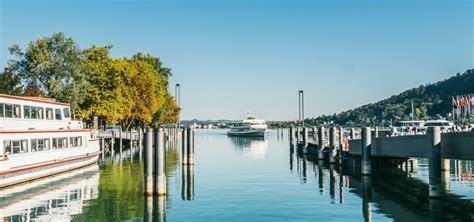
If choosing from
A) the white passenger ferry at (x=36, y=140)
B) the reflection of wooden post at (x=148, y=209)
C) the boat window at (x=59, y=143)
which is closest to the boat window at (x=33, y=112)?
the white passenger ferry at (x=36, y=140)

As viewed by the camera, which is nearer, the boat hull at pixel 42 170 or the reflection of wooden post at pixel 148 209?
the reflection of wooden post at pixel 148 209

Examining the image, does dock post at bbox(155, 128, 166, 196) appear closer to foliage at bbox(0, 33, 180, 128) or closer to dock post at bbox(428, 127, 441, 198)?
dock post at bbox(428, 127, 441, 198)

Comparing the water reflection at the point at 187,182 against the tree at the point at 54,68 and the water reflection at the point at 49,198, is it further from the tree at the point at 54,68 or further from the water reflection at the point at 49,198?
the tree at the point at 54,68

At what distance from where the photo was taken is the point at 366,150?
46938 mm

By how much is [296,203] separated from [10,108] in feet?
73.4

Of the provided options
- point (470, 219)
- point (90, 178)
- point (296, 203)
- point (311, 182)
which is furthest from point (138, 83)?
point (470, 219)

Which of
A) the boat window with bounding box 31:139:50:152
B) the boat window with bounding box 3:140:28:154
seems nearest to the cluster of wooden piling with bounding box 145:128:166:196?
the boat window with bounding box 3:140:28:154

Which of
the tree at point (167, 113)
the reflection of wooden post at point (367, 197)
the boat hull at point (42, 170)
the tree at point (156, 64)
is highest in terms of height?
the tree at point (156, 64)

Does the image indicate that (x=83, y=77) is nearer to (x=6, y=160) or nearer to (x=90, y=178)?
(x=90, y=178)

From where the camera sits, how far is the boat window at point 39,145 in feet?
144

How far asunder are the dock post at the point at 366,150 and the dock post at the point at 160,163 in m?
19.9

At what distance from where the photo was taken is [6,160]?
38438 millimetres

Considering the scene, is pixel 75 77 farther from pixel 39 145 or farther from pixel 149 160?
pixel 149 160

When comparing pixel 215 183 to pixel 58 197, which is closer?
pixel 58 197
